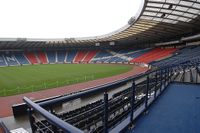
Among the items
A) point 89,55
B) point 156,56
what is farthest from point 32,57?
point 156,56

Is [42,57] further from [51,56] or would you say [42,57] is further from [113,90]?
[113,90]

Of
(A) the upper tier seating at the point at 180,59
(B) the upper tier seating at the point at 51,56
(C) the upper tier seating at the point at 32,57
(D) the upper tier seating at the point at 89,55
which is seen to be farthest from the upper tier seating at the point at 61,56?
(A) the upper tier seating at the point at 180,59

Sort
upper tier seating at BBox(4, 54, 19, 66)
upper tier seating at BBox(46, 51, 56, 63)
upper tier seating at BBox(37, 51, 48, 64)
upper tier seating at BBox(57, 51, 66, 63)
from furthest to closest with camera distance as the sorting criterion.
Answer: upper tier seating at BBox(57, 51, 66, 63) < upper tier seating at BBox(46, 51, 56, 63) < upper tier seating at BBox(37, 51, 48, 64) < upper tier seating at BBox(4, 54, 19, 66)

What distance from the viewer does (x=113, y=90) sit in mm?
12016

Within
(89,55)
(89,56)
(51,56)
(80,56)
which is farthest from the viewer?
(89,55)

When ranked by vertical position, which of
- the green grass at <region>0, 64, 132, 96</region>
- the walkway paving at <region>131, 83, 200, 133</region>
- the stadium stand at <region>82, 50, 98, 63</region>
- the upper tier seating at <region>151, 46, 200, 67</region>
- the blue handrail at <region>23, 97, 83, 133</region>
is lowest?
the green grass at <region>0, 64, 132, 96</region>

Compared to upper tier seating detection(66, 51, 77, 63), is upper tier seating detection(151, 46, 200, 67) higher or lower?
lower

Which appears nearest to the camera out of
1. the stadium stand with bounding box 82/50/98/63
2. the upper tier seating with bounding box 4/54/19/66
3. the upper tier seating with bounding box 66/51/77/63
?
the upper tier seating with bounding box 4/54/19/66

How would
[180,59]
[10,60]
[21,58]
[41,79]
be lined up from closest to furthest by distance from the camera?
[180,59], [41,79], [10,60], [21,58]

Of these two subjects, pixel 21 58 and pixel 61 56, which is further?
pixel 61 56

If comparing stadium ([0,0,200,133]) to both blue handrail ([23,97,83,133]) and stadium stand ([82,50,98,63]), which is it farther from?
stadium stand ([82,50,98,63])

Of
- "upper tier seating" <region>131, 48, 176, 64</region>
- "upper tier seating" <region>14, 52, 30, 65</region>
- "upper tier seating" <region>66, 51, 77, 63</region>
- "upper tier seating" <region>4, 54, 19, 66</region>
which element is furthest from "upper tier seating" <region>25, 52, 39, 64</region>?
"upper tier seating" <region>131, 48, 176, 64</region>

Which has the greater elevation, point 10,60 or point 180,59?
point 10,60

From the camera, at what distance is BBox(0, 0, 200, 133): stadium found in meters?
3.06
